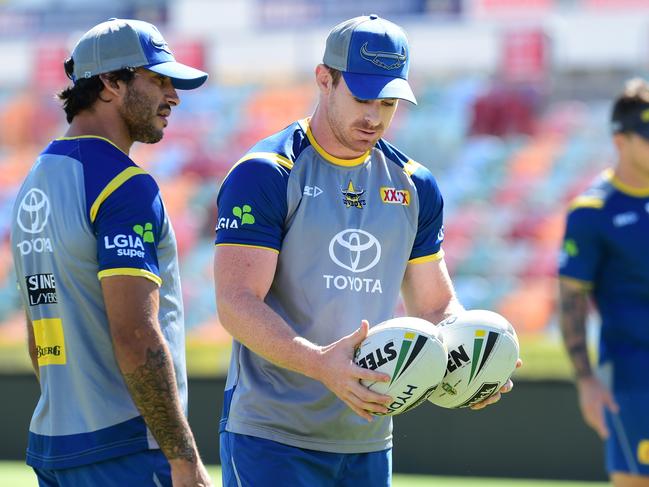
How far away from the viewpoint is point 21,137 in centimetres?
2312

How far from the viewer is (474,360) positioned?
383cm

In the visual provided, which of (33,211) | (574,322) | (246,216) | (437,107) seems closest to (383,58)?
(246,216)

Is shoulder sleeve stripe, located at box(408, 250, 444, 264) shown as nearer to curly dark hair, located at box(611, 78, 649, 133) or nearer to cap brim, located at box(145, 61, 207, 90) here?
cap brim, located at box(145, 61, 207, 90)

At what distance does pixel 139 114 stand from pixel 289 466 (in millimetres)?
1257

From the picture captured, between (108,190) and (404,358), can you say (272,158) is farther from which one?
(404,358)

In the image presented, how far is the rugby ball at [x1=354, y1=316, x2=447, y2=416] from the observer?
350cm

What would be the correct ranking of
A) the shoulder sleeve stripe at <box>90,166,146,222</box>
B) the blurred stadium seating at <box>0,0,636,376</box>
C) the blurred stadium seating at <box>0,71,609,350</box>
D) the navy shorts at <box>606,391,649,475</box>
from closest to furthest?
1. the shoulder sleeve stripe at <box>90,166,146,222</box>
2. the navy shorts at <box>606,391,649,475</box>
3. the blurred stadium seating at <box>0,71,609,350</box>
4. the blurred stadium seating at <box>0,0,636,376</box>

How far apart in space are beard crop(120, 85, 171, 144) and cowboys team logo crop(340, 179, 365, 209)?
2.13 feet

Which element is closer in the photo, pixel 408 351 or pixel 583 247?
pixel 408 351

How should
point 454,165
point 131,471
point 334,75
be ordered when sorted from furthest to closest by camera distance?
1. point 454,165
2. point 334,75
3. point 131,471

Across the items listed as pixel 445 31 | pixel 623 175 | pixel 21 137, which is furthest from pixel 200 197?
pixel 623 175

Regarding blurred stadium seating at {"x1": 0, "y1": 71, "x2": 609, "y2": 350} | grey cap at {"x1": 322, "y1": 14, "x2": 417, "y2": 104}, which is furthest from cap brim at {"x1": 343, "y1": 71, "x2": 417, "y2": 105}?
blurred stadium seating at {"x1": 0, "y1": 71, "x2": 609, "y2": 350}

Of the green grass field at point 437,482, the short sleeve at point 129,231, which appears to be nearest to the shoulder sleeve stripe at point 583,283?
the short sleeve at point 129,231

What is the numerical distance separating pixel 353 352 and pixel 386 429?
2.14 ft
